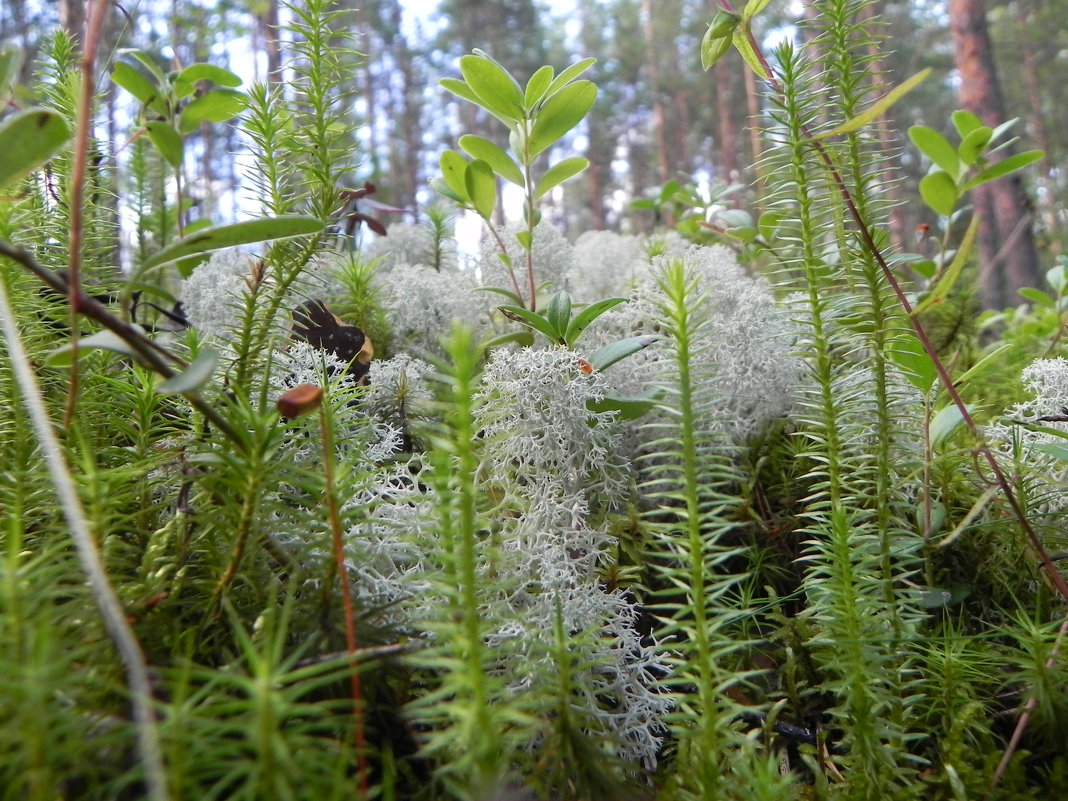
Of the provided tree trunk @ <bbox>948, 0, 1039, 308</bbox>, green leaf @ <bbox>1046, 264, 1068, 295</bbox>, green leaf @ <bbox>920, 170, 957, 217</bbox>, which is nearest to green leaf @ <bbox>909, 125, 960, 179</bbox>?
green leaf @ <bbox>920, 170, 957, 217</bbox>

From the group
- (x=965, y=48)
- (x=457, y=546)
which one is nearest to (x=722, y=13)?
(x=457, y=546)

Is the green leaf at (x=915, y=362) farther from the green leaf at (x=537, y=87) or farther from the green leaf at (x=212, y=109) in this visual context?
the green leaf at (x=212, y=109)

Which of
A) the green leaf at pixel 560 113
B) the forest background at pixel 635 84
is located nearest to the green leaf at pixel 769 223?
the green leaf at pixel 560 113

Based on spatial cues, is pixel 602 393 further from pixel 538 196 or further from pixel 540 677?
pixel 538 196

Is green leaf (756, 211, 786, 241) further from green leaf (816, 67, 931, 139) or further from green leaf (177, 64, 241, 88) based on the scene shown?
green leaf (177, 64, 241, 88)

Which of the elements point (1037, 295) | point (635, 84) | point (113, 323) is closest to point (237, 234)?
point (113, 323)
